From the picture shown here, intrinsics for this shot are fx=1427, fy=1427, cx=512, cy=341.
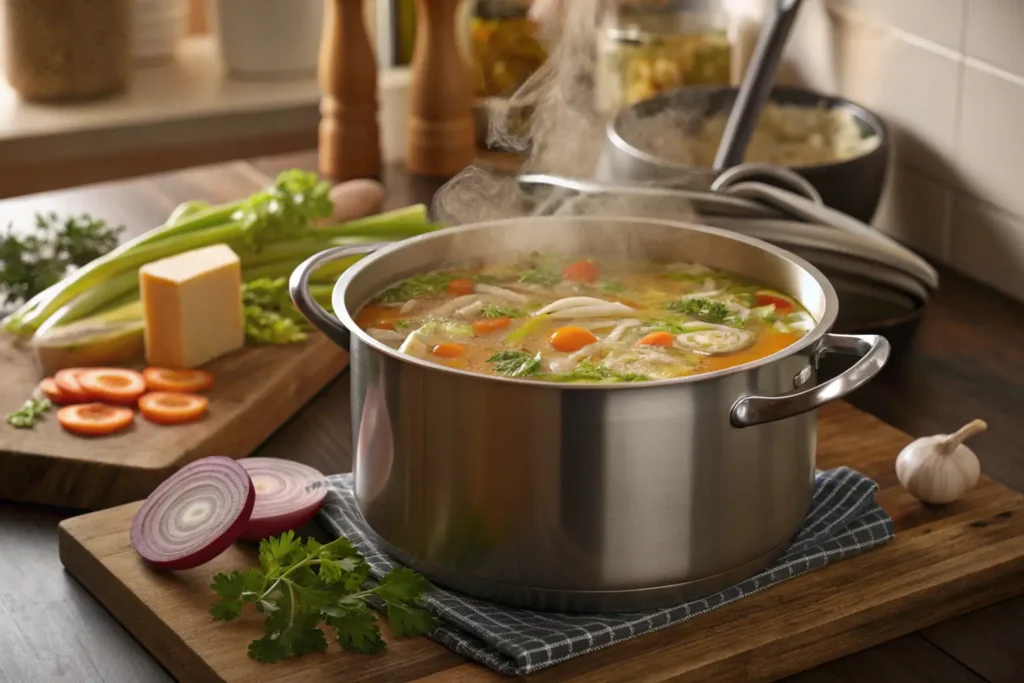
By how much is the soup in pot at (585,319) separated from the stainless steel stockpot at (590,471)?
0.11 metres

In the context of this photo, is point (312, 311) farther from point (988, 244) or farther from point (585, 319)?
point (988, 244)

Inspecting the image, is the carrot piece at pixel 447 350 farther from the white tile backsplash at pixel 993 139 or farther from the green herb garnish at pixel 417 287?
the white tile backsplash at pixel 993 139

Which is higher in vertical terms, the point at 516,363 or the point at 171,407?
the point at 516,363

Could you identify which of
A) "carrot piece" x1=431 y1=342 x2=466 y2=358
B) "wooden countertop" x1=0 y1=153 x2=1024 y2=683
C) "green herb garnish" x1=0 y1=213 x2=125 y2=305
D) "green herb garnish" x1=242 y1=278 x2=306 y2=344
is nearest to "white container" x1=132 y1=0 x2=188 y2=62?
"wooden countertop" x1=0 y1=153 x2=1024 y2=683

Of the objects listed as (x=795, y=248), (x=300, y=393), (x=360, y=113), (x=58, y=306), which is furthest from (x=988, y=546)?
(x=360, y=113)

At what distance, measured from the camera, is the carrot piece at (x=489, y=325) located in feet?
4.76

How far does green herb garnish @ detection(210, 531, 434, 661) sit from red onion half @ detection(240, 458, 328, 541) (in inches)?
4.8

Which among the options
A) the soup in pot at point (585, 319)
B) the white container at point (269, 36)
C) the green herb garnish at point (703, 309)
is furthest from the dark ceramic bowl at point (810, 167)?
the white container at point (269, 36)

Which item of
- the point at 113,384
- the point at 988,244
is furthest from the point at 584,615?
the point at 988,244

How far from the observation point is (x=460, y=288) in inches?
60.6

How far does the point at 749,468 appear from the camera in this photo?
4.06ft

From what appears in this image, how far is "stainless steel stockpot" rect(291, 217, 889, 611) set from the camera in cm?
117

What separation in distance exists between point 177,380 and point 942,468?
3.06ft

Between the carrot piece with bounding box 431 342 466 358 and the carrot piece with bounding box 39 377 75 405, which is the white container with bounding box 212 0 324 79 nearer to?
the carrot piece with bounding box 39 377 75 405
